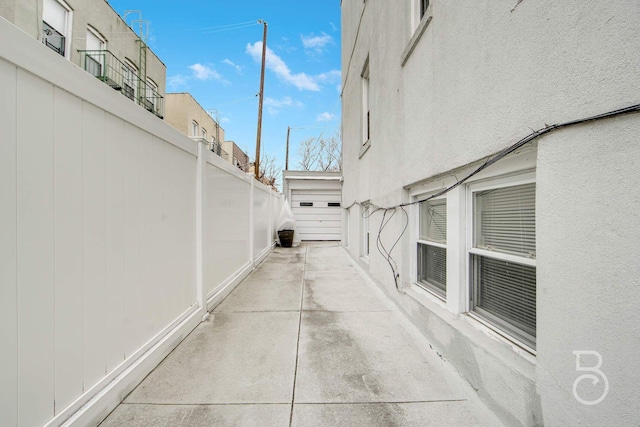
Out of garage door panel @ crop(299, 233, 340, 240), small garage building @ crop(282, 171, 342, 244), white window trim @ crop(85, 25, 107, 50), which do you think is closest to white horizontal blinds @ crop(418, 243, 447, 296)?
small garage building @ crop(282, 171, 342, 244)

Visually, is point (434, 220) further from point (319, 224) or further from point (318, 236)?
point (318, 236)

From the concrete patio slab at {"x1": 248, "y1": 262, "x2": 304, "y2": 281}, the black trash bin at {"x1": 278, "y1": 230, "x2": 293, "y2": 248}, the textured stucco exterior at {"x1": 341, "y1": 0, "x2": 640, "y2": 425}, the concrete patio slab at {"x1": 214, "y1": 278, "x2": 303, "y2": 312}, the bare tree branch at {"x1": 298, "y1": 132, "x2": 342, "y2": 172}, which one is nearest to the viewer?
the textured stucco exterior at {"x1": 341, "y1": 0, "x2": 640, "y2": 425}

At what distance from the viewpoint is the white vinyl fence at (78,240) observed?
1334mm

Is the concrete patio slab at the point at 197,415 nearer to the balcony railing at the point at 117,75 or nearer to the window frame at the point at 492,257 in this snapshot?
the window frame at the point at 492,257

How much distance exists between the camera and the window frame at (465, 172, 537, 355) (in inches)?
70.9

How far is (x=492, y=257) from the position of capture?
84.5 inches

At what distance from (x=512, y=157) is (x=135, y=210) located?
8.83 feet

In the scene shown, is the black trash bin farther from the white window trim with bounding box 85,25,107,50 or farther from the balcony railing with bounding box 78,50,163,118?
the white window trim with bounding box 85,25,107,50

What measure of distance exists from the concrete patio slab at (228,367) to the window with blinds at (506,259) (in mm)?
1662

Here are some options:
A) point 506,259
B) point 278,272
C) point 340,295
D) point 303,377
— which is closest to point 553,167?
point 506,259

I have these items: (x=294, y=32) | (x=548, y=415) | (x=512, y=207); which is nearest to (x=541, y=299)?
(x=548, y=415)

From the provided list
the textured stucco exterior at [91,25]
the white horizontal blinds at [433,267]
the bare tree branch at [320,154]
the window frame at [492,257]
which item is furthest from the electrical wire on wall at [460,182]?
the bare tree branch at [320,154]

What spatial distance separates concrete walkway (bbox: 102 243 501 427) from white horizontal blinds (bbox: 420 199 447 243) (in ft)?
3.45

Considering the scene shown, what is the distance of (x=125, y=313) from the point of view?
211 cm
